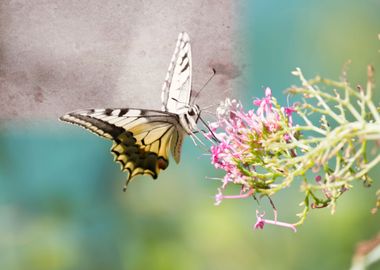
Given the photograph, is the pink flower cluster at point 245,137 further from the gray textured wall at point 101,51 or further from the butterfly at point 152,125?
the gray textured wall at point 101,51

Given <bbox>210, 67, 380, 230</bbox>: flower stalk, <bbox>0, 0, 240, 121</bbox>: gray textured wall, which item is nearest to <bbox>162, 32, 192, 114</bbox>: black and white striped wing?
<bbox>210, 67, 380, 230</bbox>: flower stalk


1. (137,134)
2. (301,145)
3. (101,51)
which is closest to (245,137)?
(301,145)

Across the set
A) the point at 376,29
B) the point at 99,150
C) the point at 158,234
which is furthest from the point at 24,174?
the point at 376,29

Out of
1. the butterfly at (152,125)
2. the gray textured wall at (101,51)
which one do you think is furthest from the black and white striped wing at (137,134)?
the gray textured wall at (101,51)

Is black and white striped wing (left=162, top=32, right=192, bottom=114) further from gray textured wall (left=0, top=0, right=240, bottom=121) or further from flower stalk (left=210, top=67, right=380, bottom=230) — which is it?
gray textured wall (left=0, top=0, right=240, bottom=121)

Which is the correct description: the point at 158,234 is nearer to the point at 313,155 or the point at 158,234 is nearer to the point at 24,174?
the point at 24,174

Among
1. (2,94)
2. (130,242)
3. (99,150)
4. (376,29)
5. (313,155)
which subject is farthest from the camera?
(2,94)

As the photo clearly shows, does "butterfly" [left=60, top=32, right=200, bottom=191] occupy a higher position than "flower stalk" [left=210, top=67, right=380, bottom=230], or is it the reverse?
"butterfly" [left=60, top=32, right=200, bottom=191]

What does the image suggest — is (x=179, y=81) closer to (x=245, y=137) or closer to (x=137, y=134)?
(x=137, y=134)
